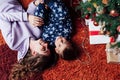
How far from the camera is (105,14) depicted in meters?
1.74

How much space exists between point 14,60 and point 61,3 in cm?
55

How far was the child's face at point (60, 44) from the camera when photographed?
1.95m

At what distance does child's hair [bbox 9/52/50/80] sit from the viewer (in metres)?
1.95

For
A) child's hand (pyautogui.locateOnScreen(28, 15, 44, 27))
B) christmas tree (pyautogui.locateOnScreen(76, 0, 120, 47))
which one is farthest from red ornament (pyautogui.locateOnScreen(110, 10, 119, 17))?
child's hand (pyautogui.locateOnScreen(28, 15, 44, 27))

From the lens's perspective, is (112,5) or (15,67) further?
(15,67)

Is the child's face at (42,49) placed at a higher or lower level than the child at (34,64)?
higher

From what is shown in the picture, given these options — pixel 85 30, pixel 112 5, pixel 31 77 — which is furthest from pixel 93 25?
pixel 31 77

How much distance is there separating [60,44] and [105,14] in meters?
0.41

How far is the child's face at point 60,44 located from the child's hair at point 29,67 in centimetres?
9

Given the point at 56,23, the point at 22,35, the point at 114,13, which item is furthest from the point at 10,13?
the point at 114,13

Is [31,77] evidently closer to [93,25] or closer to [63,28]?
[63,28]

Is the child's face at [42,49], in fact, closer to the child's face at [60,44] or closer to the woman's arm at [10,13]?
the child's face at [60,44]

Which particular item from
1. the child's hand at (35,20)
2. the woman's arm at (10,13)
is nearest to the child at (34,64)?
the child's hand at (35,20)

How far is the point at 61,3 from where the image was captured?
6.72ft
